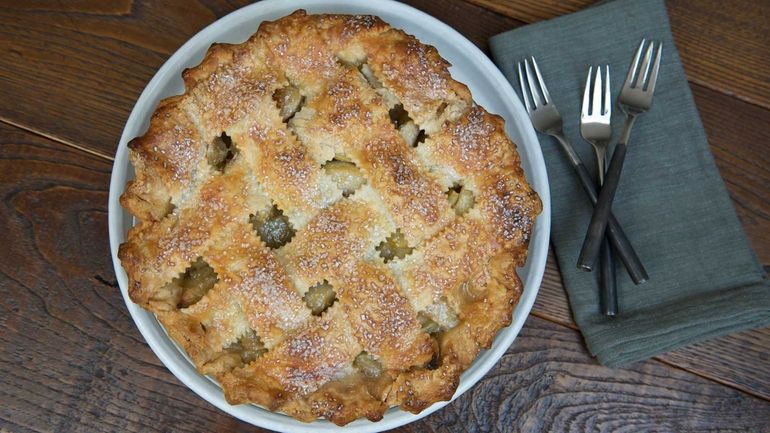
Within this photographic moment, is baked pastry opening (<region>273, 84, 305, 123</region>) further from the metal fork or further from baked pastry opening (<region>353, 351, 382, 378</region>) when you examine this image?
the metal fork

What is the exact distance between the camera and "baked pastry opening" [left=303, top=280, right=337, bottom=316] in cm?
138

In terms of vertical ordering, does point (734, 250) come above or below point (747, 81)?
below

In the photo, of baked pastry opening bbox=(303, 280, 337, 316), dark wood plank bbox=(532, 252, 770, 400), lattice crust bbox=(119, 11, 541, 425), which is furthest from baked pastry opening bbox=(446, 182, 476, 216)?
dark wood plank bbox=(532, 252, 770, 400)

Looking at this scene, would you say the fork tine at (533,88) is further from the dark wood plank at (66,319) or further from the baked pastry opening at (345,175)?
the dark wood plank at (66,319)

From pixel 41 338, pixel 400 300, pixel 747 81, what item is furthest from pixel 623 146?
pixel 41 338

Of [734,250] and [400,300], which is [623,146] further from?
[400,300]

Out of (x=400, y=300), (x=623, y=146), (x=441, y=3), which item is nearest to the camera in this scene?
(x=400, y=300)

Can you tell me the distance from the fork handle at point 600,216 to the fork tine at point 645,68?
0.70 feet

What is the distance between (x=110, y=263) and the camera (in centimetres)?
174

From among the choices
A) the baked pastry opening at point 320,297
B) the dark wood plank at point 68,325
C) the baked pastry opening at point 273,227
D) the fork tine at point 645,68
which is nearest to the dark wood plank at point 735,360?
the dark wood plank at point 68,325

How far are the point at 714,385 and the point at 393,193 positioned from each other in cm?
109

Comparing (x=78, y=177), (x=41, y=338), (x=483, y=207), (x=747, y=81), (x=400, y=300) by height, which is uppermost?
(x=747, y=81)

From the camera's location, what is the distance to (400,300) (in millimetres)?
1355

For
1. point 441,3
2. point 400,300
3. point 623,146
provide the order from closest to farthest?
1. point 400,300
2. point 623,146
3. point 441,3
